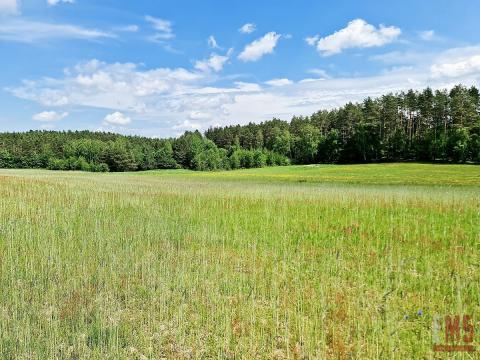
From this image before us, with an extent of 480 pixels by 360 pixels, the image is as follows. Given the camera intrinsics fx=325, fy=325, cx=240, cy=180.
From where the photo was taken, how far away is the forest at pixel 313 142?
82.0 m

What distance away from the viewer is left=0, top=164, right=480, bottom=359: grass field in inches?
204

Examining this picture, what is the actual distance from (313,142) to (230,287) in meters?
111

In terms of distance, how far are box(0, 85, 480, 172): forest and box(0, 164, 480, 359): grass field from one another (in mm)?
75803

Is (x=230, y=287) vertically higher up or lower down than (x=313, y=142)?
lower down

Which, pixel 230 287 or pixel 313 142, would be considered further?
pixel 313 142

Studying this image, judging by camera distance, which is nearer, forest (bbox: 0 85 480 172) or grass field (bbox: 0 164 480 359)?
grass field (bbox: 0 164 480 359)

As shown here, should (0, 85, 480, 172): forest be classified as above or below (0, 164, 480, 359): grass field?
above

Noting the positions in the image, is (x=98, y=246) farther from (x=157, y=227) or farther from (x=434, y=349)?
(x=434, y=349)

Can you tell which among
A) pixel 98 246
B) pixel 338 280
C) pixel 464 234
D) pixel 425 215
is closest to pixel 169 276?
pixel 98 246

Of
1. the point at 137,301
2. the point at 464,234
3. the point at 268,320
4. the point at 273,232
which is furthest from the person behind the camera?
the point at 273,232

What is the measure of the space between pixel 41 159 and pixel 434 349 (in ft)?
510

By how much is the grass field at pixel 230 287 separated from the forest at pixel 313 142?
75.8 metres

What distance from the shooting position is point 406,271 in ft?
27.6

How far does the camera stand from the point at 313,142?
374ft
